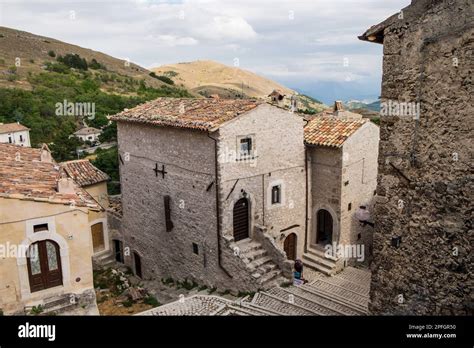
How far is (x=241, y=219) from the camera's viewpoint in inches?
605

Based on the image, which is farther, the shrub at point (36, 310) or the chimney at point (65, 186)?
the chimney at point (65, 186)

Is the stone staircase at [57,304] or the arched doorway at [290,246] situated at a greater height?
the stone staircase at [57,304]

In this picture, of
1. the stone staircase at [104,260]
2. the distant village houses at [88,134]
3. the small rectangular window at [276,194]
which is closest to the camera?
the small rectangular window at [276,194]

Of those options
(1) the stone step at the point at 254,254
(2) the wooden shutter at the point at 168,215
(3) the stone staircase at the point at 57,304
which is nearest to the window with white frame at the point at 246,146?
(1) the stone step at the point at 254,254

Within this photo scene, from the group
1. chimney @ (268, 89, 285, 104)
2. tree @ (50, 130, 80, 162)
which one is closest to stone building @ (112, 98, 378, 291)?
chimney @ (268, 89, 285, 104)

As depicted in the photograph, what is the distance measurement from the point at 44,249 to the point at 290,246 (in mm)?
11055

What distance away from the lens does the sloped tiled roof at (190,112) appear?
14.3 meters

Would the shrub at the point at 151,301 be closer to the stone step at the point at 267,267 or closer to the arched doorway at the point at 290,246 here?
the stone step at the point at 267,267

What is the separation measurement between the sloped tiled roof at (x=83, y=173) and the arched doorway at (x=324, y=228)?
12.8 metres

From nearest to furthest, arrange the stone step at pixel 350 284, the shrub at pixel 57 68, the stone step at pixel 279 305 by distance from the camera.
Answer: the stone step at pixel 279 305 < the stone step at pixel 350 284 < the shrub at pixel 57 68

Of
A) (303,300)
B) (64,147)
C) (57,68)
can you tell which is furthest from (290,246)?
(57,68)

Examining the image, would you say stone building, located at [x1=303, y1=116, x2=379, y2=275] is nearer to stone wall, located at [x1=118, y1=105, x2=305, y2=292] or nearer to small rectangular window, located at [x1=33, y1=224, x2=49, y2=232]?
stone wall, located at [x1=118, y1=105, x2=305, y2=292]

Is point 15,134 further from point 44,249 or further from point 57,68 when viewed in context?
point 57,68

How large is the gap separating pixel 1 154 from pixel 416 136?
11704 mm
